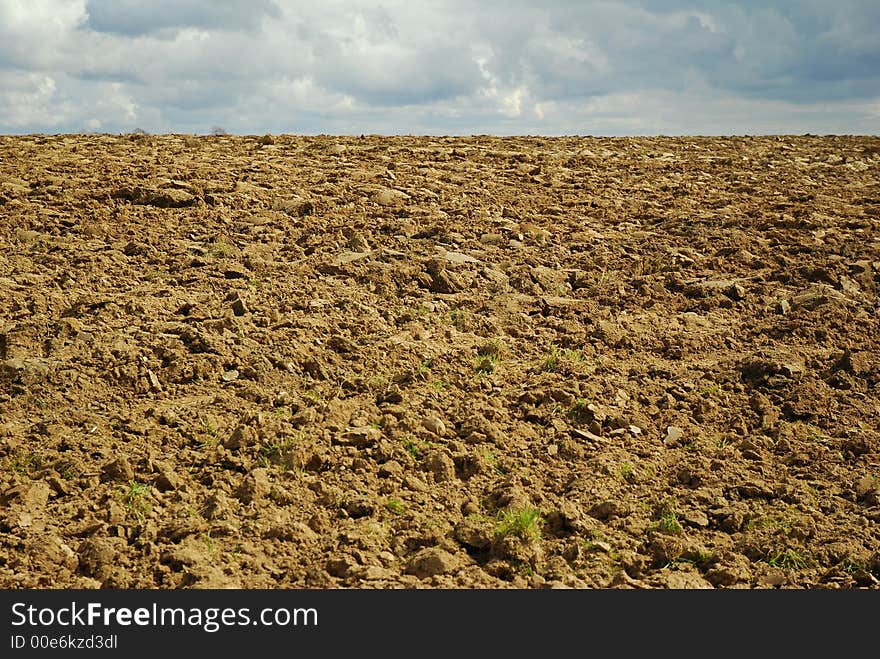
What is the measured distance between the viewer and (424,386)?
18.7ft

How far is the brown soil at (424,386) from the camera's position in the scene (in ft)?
14.6

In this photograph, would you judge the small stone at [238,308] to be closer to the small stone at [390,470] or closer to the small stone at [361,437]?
the small stone at [361,437]

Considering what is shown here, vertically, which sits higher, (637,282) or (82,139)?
(82,139)

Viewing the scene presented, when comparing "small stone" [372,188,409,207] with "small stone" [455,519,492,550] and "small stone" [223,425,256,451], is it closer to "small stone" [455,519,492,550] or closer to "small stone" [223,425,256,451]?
"small stone" [223,425,256,451]

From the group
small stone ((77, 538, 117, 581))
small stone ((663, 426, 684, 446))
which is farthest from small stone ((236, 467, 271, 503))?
small stone ((663, 426, 684, 446))

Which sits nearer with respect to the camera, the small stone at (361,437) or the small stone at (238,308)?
the small stone at (361,437)

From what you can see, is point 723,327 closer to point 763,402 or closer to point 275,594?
point 763,402

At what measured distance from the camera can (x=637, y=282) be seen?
24.3 ft

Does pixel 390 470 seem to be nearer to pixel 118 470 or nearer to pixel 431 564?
pixel 431 564

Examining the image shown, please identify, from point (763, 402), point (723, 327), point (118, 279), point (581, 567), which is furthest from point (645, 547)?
point (118, 279)

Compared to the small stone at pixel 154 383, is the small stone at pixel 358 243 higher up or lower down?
higher up

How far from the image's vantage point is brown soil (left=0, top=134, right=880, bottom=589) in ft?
14.6

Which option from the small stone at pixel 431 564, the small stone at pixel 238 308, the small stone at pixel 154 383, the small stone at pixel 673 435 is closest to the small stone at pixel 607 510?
the small stone at pixel 673 435

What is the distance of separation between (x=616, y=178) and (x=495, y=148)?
2.24m
